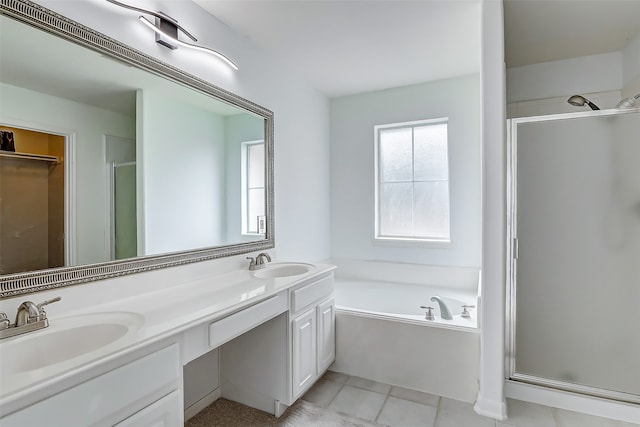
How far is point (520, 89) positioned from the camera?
10.0ft

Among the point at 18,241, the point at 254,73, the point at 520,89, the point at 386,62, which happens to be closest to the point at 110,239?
the point at 18,241

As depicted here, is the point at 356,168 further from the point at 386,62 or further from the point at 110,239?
the point at 110,239

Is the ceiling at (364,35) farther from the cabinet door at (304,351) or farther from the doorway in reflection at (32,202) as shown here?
the cabinet door at (304,351)

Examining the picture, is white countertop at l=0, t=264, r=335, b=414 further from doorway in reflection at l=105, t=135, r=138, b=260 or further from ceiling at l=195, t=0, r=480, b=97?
ceiling at l=195, t=0, r=480, b=97

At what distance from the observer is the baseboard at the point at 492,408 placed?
6.33 ft

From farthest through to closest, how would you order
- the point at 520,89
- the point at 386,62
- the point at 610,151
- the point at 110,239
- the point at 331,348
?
the point at 520,89 < the point at 386,62 < the point at 331,348 < the point at 610,151 < the point at 110,239

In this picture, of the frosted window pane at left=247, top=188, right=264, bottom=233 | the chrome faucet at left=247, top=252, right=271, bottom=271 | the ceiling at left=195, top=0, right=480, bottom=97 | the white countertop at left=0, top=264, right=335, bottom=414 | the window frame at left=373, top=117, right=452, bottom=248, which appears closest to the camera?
the white countertop at left=0, top=264, right=335, bottom=414

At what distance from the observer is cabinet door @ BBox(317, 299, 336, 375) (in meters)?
2.23

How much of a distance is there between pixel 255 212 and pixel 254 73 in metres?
1.02

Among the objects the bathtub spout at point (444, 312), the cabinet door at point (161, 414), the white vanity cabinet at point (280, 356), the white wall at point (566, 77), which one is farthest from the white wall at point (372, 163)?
the cabinet door at point (161, 414)

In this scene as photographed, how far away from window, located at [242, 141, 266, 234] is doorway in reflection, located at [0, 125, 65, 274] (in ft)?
3.68

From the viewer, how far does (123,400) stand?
1.02 meters

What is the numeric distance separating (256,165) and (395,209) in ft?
5.55

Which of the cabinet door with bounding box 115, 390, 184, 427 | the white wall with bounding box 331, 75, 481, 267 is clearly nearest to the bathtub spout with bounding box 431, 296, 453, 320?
the white wall with bounding box 331, 75, 481, 267
